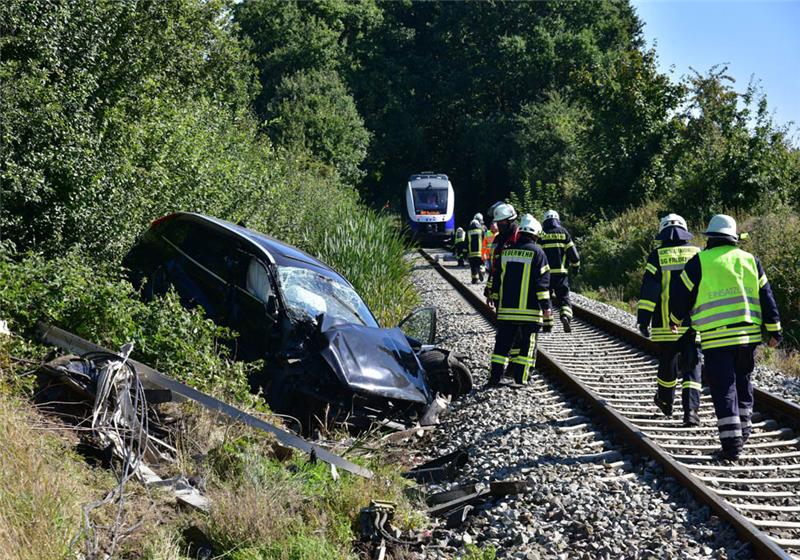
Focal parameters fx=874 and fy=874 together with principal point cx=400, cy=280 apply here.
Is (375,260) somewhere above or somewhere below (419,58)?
below

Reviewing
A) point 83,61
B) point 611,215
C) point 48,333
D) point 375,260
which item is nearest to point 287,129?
point 611,215

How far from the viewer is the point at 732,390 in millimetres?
7281

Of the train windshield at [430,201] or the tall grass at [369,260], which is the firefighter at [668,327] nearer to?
the tall grass at [369,260]

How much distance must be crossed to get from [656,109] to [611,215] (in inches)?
155

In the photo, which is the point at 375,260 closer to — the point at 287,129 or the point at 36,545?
the point at 36,545

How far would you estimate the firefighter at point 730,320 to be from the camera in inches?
287

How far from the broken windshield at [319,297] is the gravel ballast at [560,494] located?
1.48 meters

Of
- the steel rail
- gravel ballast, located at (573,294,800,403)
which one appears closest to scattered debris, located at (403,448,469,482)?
the steel rail

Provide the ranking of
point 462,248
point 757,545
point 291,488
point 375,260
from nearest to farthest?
point 757,545 < point 291,488 < point 375,260 < point 462,248

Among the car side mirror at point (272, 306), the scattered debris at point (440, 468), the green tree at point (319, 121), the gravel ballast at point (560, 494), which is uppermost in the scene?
the green tree at point (319, 121)

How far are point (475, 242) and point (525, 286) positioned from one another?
1224 centimetres

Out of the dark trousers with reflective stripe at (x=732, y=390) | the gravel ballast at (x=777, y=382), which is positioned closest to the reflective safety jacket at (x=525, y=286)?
the dark trousers with reflective stripe at (x=732, y=390)

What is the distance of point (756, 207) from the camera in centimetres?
2288

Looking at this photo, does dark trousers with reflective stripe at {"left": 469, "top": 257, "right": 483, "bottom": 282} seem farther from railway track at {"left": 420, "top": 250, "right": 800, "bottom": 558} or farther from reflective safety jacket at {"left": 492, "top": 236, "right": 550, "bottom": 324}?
reflective safety jacket at {"left": 492, "top": 236, "right": 550, "bottom": 324}
